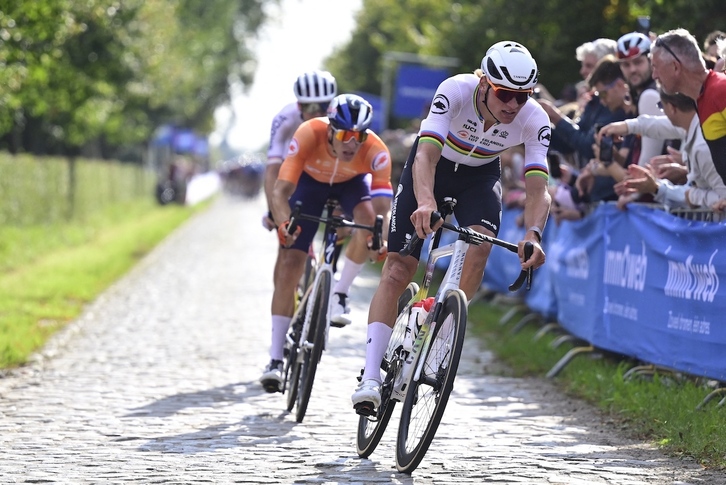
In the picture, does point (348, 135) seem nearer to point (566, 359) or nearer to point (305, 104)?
point (305, 104)

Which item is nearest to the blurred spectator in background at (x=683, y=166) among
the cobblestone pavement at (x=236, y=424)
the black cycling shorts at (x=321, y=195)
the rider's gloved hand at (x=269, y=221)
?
the cobblestone pavement at (x=236, y=424)

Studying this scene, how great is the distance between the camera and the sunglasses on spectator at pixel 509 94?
646cm

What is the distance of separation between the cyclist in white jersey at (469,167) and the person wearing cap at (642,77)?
341 centimetres

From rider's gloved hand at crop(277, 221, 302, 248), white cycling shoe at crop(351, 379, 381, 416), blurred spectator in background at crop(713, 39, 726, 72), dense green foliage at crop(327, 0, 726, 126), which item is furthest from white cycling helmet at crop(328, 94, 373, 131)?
dense green foliage at crop(327, 0, 726, 126)

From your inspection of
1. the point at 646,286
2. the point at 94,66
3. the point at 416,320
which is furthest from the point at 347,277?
the point at 94,66

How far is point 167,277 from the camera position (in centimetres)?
1983

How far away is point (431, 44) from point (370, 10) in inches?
947

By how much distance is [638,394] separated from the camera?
8727 millimetres

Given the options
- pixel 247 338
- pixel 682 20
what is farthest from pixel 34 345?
pixel 682 20

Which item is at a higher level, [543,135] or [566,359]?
[543,135]

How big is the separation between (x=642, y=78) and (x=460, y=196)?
3.82 metres

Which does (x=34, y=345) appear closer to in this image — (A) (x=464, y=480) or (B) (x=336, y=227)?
(B) (x=336, y=227)

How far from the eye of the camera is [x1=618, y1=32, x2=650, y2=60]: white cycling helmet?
10.2 m

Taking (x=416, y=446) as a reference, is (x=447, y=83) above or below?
above
